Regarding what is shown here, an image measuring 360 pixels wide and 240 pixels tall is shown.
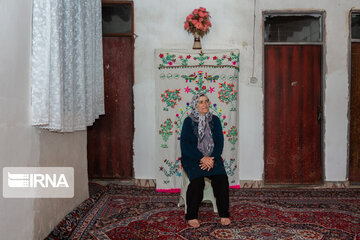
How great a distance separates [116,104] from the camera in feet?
12.7

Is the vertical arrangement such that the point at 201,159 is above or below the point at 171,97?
below

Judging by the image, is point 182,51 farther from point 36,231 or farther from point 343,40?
point 36,231

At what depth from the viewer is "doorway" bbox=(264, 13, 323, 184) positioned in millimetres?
3830

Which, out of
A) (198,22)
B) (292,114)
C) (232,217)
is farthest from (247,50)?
(232,217)

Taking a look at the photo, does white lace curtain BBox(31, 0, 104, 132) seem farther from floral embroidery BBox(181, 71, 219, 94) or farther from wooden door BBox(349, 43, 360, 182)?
wooden door BBox(349, 43, 360, 182)

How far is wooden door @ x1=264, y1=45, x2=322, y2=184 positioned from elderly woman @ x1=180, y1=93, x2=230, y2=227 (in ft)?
4.61

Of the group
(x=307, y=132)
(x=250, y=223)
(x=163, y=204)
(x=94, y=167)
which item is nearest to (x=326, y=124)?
(x=307, y=132)

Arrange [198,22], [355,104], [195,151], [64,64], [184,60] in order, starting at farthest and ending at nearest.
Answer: [355,104] < [184,60] < [198,22] < [195,151] < [64,64]

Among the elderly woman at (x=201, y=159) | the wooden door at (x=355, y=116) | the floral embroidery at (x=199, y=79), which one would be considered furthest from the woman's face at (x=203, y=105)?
the wooden door at (x=355, y=116)

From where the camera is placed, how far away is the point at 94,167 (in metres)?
3.92

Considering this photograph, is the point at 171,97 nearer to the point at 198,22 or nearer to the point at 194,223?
the point at 198,22

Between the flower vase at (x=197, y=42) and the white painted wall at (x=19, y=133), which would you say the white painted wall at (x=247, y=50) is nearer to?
the flower vase at (x=197, y=42)

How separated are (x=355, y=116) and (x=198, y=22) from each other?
7.46ft

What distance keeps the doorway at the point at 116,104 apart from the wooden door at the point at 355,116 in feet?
8.99
